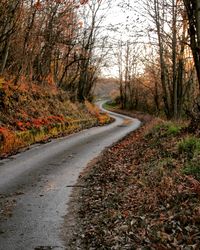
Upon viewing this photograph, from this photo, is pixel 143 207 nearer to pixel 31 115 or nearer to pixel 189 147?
pixel 189 147

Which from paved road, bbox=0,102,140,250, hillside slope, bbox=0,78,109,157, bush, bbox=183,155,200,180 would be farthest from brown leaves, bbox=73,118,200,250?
hillside slope, bbox=0,78,109,157

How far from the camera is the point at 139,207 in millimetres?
8992

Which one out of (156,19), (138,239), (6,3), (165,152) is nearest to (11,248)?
(138,239)

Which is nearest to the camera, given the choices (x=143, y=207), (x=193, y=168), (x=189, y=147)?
(x=143, y=207)

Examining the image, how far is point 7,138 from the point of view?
17.3 metres

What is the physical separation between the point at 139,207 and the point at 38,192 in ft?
10.9

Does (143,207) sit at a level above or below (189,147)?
below

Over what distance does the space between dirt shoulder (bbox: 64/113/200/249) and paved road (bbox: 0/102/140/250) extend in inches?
16.0

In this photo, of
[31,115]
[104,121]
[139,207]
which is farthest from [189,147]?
[104,121]

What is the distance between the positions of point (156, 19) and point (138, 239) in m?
19.7

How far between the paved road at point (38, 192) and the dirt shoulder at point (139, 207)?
0.41 meters

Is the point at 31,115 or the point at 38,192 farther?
the point at 31,115

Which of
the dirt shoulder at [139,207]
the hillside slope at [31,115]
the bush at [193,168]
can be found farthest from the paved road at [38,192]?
the bush at [193,168]

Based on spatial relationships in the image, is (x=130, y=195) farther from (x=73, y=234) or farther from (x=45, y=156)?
(x=45, y=156)
